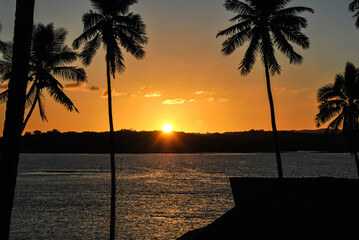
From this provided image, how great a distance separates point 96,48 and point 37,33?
18.5 ft

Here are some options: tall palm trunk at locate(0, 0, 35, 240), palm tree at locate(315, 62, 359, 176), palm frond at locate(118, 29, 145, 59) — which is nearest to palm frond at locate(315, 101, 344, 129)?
palm tree at locate(315, 62, 359, 176)

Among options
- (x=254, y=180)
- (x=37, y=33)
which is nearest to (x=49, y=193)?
(x=37, y=33)

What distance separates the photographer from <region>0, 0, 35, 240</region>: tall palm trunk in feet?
23.6

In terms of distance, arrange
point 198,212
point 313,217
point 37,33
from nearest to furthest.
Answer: point 313,217 → point 37,33 → point 198,212

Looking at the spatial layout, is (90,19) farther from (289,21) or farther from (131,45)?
(289,21)

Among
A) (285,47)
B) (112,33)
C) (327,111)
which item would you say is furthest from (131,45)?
(327,111)

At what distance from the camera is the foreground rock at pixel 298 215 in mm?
8531

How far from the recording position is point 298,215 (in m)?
9.16

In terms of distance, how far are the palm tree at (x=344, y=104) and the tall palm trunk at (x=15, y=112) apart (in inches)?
1155

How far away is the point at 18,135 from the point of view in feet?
25.0

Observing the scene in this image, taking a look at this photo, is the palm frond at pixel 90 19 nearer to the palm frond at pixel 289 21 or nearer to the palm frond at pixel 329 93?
the palm frond at pixel 289 21

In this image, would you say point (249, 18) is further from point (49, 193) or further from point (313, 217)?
point (49, 193)

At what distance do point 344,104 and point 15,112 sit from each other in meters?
31.0

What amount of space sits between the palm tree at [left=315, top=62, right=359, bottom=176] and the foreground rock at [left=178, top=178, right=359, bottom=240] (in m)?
23.2
